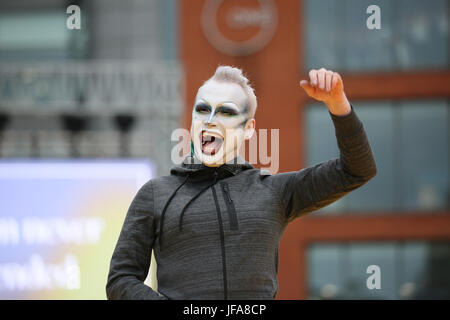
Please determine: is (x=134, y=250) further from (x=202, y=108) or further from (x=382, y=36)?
(x=382, y=36)

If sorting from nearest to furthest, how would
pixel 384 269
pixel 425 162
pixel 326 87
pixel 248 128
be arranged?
pixel 326 87, pixel 248 128, pixel 384 269, pixel 425 162

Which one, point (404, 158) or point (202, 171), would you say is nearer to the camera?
point (202, 171)

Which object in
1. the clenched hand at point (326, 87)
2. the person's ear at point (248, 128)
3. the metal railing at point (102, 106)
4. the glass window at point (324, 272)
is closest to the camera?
the clenched hand at point (326, 87)

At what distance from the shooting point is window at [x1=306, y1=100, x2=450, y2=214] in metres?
15.4

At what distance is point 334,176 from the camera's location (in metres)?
2.13

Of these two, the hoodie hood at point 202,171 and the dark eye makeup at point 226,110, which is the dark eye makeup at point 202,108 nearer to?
the dark eye makeup at point 226,110

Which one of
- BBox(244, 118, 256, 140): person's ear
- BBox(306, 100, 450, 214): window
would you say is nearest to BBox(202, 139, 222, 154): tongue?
BBox(244, 118, 256, 140): person's ear

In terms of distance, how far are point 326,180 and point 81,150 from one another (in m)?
8.31

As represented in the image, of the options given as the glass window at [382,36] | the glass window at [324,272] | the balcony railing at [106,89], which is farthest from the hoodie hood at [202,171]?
the glass window at [382,36]

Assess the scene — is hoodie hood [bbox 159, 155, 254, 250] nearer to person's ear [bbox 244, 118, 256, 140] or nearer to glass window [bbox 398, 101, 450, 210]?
person's ear [bbox 244, 118, 256, 140]

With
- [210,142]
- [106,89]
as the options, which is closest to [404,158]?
[106,89]

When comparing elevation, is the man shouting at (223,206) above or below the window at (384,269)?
above

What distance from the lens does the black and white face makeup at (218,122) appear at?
88.0 inches

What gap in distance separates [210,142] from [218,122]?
0.06 metres
